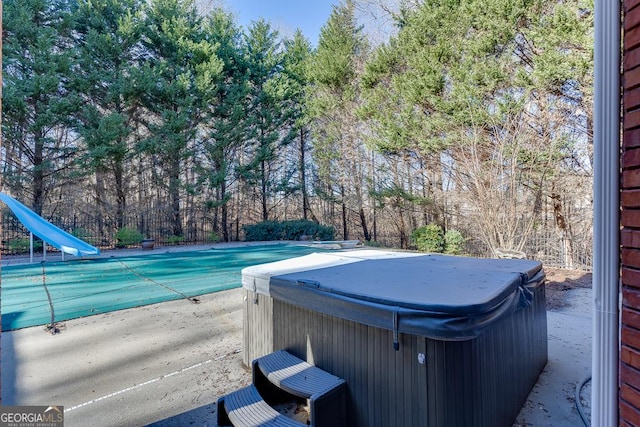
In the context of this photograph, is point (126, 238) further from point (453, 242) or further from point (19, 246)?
point (453, 242)

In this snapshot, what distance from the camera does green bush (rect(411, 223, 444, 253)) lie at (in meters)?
10.3

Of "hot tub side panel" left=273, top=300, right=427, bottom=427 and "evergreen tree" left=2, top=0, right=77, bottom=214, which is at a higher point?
"evergreen tree" left=2, top=0, right=77, bottom=214

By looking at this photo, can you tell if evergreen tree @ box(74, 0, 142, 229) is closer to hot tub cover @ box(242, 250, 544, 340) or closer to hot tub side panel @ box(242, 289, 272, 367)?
hot tub side panel @ box(242, 289, 272, 367)

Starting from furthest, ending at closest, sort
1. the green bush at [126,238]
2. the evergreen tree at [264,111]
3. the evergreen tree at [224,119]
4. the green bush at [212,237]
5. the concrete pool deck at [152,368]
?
the evergreen tree at [264,111], the evergreen tree at [224,119], the green bush at [212,237], the green bush at [126,238], the concrete pool deck at [152,368]

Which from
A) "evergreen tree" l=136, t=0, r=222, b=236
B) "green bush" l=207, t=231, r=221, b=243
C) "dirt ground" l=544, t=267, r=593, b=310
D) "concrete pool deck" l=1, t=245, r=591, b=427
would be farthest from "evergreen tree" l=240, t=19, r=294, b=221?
"dirt ground" l=544, t=267, r=593, b=310

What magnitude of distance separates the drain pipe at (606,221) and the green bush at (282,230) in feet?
43.0

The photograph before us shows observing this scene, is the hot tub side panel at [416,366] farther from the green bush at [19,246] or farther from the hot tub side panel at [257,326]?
the green bush at [19,246]

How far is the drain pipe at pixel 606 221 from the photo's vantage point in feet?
4.08

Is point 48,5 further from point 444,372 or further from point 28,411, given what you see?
point 444,372

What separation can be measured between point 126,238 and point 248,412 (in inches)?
453
